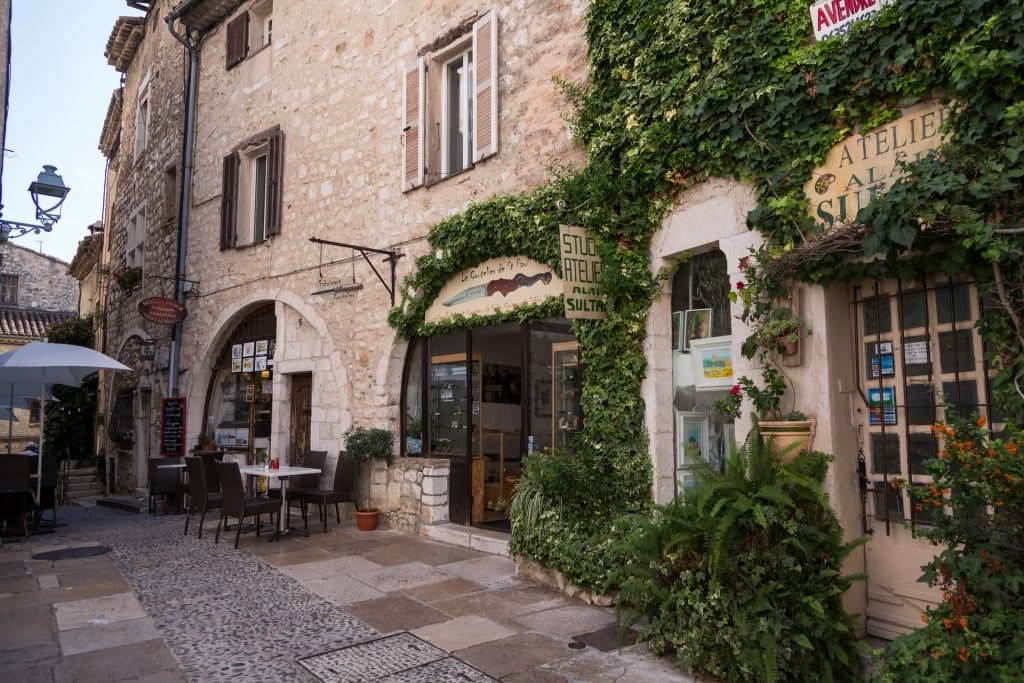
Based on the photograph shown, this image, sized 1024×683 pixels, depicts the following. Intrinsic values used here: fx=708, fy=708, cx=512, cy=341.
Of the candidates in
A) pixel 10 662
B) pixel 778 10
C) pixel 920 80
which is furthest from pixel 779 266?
pixel 10 662

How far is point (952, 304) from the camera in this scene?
154 inches

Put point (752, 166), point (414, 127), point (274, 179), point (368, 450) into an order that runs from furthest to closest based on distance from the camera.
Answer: point (274, 179), point (414, 127), point (368, 450), point (752, 166)

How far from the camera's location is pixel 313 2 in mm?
10008

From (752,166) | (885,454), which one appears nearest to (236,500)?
(752,166)

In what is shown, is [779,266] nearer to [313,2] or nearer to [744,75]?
[744,75]

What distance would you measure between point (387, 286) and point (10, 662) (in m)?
5.19

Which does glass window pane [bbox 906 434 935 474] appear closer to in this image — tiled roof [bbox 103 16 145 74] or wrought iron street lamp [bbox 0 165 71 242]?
wrought iron street lamp [bbox 0 165 71 242]

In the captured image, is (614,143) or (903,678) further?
(614,143)

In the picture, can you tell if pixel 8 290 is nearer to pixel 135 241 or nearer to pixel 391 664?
pixel 135 241

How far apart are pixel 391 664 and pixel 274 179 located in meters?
8.17

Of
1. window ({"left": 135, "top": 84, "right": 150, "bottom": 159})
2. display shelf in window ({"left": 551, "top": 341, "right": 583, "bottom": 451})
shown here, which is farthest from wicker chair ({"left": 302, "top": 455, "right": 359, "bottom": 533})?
window ({"left": 135, "top": 84, "right": 150, "bottom": 159})

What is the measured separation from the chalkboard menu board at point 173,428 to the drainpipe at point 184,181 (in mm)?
710

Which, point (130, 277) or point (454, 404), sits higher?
point (130, 277)

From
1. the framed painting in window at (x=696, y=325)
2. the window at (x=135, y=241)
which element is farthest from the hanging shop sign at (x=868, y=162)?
the window at (x=135, y=241)
